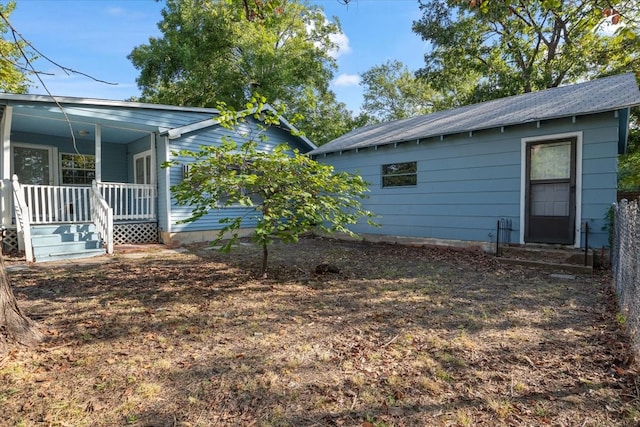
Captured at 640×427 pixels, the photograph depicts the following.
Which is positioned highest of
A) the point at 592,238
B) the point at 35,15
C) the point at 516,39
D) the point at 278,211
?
the point at 516,39

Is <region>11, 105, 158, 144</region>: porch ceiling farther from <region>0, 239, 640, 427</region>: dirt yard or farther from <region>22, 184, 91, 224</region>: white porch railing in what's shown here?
<region>0, 239, 640, 427</region>: dirt yard

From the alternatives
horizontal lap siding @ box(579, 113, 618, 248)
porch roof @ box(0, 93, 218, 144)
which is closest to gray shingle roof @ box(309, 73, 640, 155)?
horizontal lap siding @ box(579, 113, 618, 248)

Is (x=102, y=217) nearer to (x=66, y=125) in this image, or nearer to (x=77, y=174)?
(x=66, y=125)

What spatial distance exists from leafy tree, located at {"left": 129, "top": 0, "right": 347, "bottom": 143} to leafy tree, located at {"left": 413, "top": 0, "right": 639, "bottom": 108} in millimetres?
6187

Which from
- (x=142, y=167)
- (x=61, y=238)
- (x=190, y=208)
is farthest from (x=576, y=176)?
(x=142, y=167)

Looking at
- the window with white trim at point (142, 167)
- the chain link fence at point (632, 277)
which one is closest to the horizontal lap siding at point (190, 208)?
the window with white trim at point (142, 167)

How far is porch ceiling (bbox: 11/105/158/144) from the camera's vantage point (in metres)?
7.74

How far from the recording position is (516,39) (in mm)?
16531

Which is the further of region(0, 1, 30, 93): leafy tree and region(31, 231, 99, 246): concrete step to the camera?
region(31, 231, 99, 246): concrete step

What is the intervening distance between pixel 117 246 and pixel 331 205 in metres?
6.41

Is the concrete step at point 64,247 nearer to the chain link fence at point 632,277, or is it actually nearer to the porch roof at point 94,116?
the porch roof at point 94,116

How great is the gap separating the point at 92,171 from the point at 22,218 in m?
4.80

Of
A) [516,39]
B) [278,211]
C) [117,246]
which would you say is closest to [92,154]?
[117,246]

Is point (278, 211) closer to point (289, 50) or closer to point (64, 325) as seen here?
point (64, 325)
